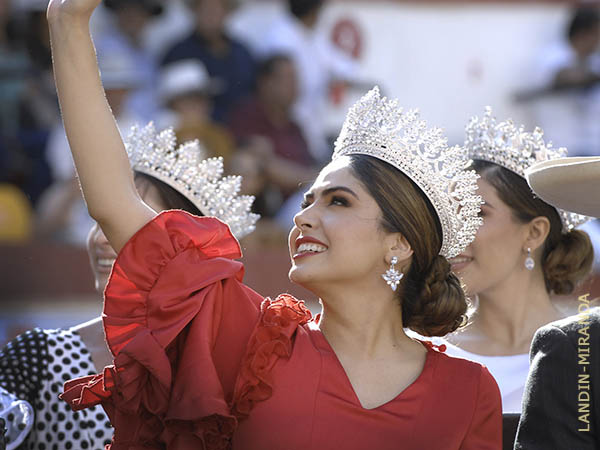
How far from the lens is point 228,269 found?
2697 millimetres

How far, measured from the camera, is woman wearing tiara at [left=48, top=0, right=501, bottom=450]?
2531 mm

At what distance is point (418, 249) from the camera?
297 centimetres

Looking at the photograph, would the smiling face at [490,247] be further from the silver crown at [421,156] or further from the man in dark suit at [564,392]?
the man in dark suit at [564,392]

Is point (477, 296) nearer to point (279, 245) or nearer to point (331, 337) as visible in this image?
point (331, 337)

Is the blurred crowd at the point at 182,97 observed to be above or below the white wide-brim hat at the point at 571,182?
above

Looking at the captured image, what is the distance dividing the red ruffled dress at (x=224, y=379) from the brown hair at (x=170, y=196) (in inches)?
31.8

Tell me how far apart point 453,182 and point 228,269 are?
2.33 ft

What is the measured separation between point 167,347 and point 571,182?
1.05 metres

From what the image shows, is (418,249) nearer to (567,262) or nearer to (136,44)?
(567,262)

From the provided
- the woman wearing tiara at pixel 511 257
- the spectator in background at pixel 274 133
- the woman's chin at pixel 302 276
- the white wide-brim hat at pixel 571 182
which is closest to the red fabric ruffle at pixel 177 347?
the woman's chin at pixel 302 276

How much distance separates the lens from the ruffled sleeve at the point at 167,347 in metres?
2.54

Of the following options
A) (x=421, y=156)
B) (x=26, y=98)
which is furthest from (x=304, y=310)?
→ (x=26, y=98)

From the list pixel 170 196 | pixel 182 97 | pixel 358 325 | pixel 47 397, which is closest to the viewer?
pixel 358 325

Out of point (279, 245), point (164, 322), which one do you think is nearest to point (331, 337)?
point (164, 322)
